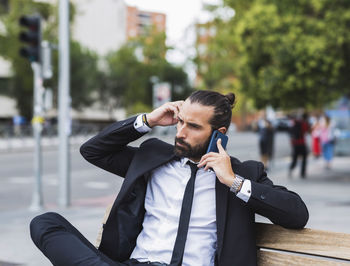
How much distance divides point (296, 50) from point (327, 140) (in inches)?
253

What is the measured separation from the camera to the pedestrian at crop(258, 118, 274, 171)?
16.6 meters

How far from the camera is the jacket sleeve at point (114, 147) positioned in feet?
10.1

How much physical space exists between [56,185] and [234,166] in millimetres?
10566

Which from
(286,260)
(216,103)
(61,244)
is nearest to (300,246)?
(286,260)

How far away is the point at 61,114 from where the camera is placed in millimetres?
9289

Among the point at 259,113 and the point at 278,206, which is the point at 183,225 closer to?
the point at 278,206

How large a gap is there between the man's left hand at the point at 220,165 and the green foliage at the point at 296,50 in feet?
33.2

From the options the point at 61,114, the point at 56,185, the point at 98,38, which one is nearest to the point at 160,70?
the point at 98,38

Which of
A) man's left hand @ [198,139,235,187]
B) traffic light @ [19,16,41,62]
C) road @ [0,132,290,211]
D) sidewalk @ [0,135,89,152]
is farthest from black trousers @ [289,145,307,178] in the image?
sidewalk @ [0,135,89,152]

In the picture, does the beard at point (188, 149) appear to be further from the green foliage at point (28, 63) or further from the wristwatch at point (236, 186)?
the green foliage at point (28, 63)

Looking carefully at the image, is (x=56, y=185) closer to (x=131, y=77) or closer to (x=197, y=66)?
(x=131, y=77)

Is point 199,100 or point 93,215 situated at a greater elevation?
point 199,100

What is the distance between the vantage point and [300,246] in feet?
8.59

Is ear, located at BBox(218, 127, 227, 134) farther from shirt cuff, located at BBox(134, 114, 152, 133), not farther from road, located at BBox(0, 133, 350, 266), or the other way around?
road, located at BBox(0, 133, 350, 266)
